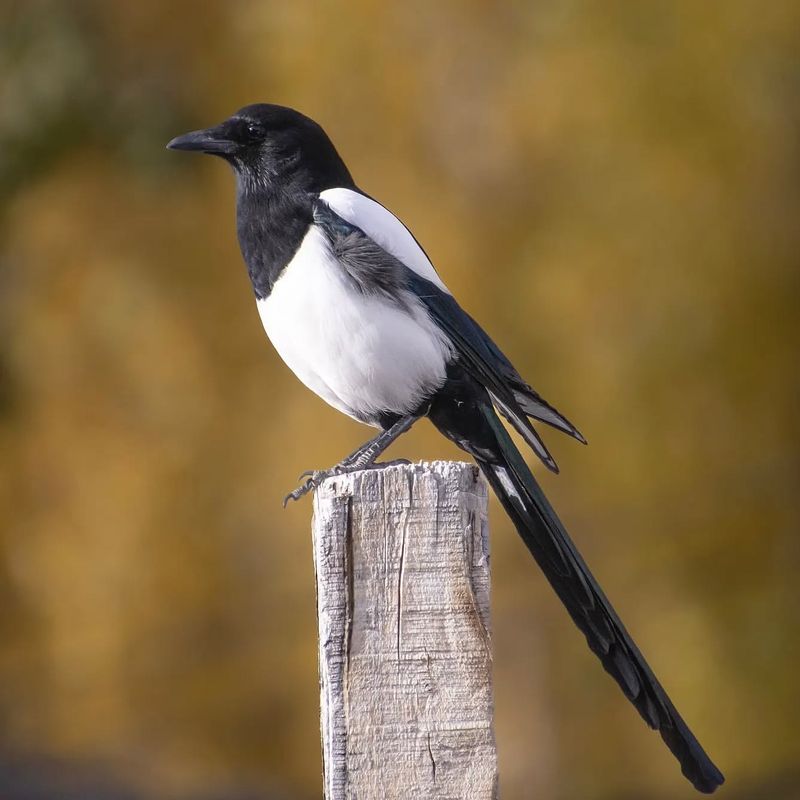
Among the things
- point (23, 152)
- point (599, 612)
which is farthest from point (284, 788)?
point (599, 612)

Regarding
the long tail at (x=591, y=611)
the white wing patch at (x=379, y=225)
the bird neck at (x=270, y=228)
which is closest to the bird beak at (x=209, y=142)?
the bird neck at (x=270, y=228)

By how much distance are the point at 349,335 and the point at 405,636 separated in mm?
859

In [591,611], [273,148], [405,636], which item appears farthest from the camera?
[273,148]

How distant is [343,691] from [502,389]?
908 millimetres

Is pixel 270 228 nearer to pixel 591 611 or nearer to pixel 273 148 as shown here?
pixel 273 148

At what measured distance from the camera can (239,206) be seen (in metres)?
2.59

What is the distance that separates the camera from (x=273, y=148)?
102 inches

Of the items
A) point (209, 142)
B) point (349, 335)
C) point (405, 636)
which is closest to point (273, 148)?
point (209, 142)

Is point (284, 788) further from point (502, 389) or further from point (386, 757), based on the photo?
point (386, 757)

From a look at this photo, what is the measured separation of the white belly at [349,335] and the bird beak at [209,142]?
0.35 metres

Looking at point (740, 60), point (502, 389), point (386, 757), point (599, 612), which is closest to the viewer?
point (386, 757)

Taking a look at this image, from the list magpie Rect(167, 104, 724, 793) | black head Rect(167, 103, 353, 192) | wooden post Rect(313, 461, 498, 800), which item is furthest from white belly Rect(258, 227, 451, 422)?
wooden post Rect(313, 461, 498, 800)

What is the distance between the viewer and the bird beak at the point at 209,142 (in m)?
2.63

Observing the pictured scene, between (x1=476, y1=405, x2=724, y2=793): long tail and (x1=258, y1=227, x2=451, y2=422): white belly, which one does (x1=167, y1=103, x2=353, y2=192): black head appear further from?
(x1=476, y1=405, x2=724, y2=793): long tail
